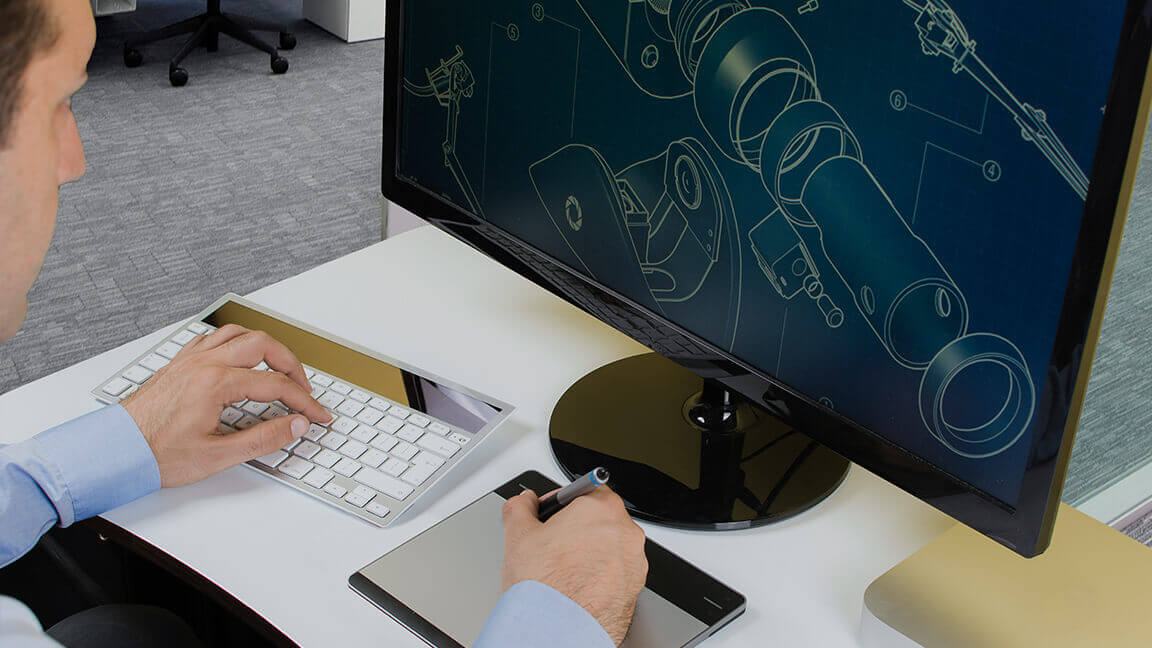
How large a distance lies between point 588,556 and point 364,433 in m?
0.24

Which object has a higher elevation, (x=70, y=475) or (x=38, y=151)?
(x=38, y=151)

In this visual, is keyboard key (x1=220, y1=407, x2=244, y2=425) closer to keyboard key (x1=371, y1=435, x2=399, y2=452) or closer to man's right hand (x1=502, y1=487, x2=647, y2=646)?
keyboard key (x1=371, y1=435, x2=399, y2=452)

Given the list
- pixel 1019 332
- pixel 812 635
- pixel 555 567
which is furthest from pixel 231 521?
pixel 1019 332

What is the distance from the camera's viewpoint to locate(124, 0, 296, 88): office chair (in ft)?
11.0

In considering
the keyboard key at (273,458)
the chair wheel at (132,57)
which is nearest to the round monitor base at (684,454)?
the keyboard key at (273,458)

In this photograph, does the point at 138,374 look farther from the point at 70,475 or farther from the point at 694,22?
the point at 694,22

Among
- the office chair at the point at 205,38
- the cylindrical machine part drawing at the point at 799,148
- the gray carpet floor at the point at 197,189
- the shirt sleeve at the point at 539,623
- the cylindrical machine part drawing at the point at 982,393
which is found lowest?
the gray carpet floor at the point at 197,189

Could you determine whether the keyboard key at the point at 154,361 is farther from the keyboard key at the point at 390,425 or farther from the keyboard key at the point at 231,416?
the keyboard key at the point at 390,425

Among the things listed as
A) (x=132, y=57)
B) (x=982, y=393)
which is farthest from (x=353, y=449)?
(x=132, y=57)

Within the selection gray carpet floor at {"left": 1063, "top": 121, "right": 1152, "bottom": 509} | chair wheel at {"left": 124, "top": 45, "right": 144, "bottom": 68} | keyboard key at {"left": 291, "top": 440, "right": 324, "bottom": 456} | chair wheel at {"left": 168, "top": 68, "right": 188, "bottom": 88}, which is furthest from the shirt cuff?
chair wheel at {"left": 124, "top": 45, "right": 144, "bottom": 68}

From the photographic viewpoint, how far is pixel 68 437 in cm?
81

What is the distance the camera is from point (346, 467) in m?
0.83

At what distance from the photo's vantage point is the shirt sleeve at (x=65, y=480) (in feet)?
2.55

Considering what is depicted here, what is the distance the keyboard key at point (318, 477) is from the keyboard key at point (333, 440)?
25 millimetres
